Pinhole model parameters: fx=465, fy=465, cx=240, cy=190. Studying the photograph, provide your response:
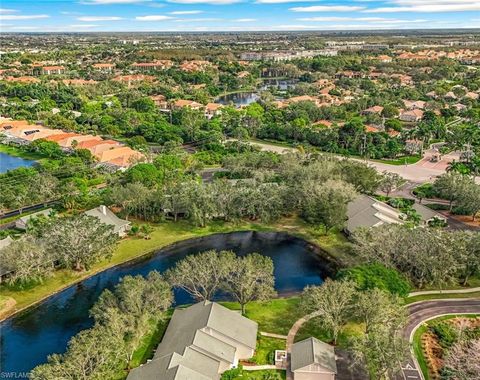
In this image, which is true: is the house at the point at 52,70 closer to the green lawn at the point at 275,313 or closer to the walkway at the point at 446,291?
the green lawn at the point at 275,313

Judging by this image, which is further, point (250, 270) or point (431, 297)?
point (431, 297)

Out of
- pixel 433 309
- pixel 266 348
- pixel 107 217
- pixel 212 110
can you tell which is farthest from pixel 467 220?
pixel 212 110

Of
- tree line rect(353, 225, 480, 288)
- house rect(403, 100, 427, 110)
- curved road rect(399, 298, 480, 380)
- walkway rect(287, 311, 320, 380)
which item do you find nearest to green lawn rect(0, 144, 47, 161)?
walkway rect(287, 311, 320, 380)

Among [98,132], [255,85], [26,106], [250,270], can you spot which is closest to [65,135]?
[98,132]

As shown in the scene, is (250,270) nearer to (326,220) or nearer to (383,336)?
(383,336)

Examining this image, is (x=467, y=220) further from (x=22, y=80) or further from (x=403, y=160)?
(x=22, y=80)

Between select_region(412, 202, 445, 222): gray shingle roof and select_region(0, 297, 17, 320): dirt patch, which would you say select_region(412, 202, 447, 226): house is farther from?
select_region(0, 297, 17, 320): dirt patch
